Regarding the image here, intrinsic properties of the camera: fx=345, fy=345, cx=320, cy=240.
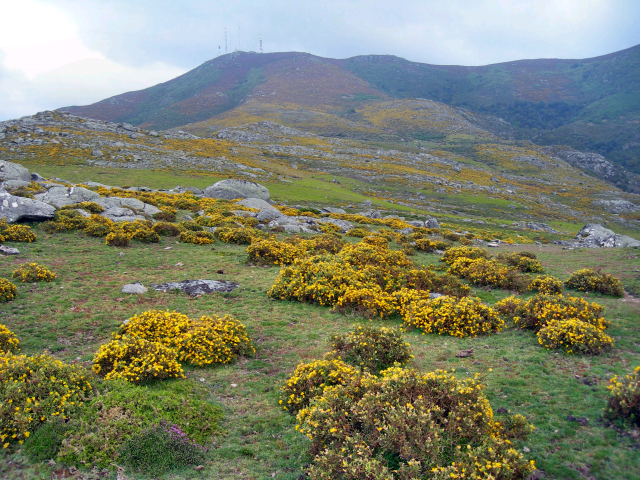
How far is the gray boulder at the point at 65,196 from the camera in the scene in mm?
24411

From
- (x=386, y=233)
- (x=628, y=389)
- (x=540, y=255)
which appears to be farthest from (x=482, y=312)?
(x=386, y=233)

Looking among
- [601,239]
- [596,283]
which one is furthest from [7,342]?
[601,239]

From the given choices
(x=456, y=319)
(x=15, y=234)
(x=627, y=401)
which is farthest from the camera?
(x=15, y=234)

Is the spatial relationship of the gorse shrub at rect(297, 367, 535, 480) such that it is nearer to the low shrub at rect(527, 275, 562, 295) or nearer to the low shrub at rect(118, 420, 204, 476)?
the low shrub at rect(118, 420, 204, 476)

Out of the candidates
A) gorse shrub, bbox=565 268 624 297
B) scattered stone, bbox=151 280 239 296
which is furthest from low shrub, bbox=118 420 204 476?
gorse shrub, bbox=565 268 624 297

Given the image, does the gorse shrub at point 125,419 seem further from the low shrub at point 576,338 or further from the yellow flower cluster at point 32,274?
the yellow flower cluster at point 32,274

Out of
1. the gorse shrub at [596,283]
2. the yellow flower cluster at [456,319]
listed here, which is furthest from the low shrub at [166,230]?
the gorse shrub at [596,283]

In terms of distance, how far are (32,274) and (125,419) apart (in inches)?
386

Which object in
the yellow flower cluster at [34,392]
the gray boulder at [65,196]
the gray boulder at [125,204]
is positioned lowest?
the yellow flower cluster at [34,392]

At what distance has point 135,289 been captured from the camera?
12570mm

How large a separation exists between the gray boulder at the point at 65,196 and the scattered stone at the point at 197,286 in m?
16.3

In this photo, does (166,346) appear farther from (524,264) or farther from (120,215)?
(120,215)

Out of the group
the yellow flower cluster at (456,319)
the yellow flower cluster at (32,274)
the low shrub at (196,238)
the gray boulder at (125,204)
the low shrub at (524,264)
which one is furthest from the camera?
the gray boulder at (125,204)

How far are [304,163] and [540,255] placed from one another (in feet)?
221
